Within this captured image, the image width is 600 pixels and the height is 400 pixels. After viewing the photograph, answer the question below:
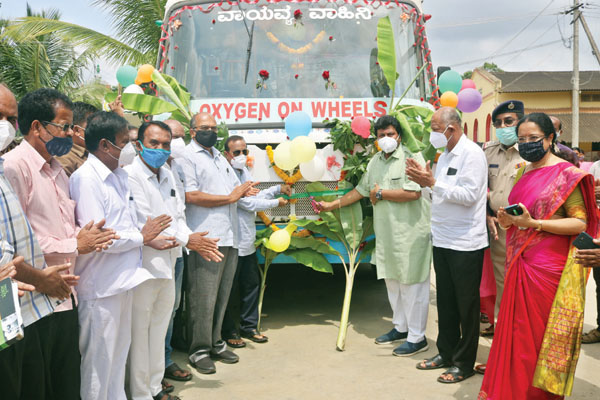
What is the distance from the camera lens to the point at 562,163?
320cm

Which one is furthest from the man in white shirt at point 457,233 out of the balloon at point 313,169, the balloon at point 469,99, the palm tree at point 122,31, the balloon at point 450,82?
the palm tree at point 122,31

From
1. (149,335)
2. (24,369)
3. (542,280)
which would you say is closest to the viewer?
(24,369)

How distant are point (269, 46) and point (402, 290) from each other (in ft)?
9.21

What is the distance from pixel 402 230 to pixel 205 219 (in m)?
1.66

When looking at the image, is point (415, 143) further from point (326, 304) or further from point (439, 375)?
point (326, 304)

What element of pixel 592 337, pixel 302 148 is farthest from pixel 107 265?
pixel 592 337

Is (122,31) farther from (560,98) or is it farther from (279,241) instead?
(560,98)

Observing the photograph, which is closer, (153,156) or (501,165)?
(153,156)

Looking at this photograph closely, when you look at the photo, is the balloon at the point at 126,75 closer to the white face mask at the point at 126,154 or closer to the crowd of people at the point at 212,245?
the crowd of people at the point at 212,245

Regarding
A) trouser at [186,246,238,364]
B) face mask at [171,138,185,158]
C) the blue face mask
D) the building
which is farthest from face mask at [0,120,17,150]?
the building

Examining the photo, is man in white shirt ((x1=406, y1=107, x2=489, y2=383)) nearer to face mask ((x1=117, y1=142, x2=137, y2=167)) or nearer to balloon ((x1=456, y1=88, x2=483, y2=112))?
balloon ((x1=456, y1=88, x2=483, y2=112))

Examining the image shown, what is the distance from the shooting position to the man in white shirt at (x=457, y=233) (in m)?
3.95

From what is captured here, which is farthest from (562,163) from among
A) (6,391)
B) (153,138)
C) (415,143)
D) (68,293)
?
(6,391)

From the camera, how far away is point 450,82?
558cm
